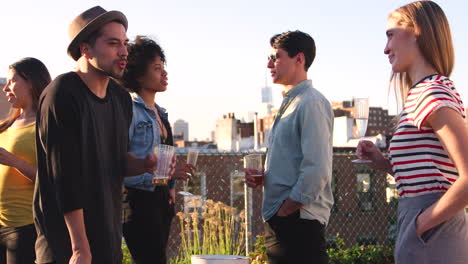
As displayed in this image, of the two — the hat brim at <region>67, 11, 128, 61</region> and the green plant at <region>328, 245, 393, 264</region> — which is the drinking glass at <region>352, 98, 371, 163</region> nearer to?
the hat brim at <region>67, 11, 128, 61</region>

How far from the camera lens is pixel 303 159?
382 cm

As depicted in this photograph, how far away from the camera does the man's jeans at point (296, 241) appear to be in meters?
3.81

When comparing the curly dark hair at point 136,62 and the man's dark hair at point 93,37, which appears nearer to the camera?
the man's dark hair at point 93,37

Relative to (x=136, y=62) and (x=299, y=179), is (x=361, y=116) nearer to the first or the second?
(x=299, y=179)

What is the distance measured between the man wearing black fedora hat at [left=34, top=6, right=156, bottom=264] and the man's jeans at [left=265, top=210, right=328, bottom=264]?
1.03m

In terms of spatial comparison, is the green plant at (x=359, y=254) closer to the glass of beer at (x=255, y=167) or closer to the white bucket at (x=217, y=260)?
the white bucket at (x=217, y=260)

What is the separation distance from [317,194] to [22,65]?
2035 millimetres

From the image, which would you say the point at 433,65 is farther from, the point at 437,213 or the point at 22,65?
the point at 22,65

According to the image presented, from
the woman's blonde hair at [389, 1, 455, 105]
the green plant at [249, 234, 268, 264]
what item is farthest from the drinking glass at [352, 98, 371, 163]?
the green plant at [249, 234, 268, 264]

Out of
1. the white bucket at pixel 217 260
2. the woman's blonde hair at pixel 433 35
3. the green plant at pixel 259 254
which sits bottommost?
the green plant at pixel 259 254

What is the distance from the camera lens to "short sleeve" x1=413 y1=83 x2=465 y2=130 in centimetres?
237

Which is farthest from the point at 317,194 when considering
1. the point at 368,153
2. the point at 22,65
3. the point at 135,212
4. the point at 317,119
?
the point at 22,65

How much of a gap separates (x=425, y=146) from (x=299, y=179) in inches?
55.2

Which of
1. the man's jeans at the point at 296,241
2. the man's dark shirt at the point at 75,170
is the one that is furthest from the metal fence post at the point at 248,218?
the man's dark shirt at the point at 75,170
